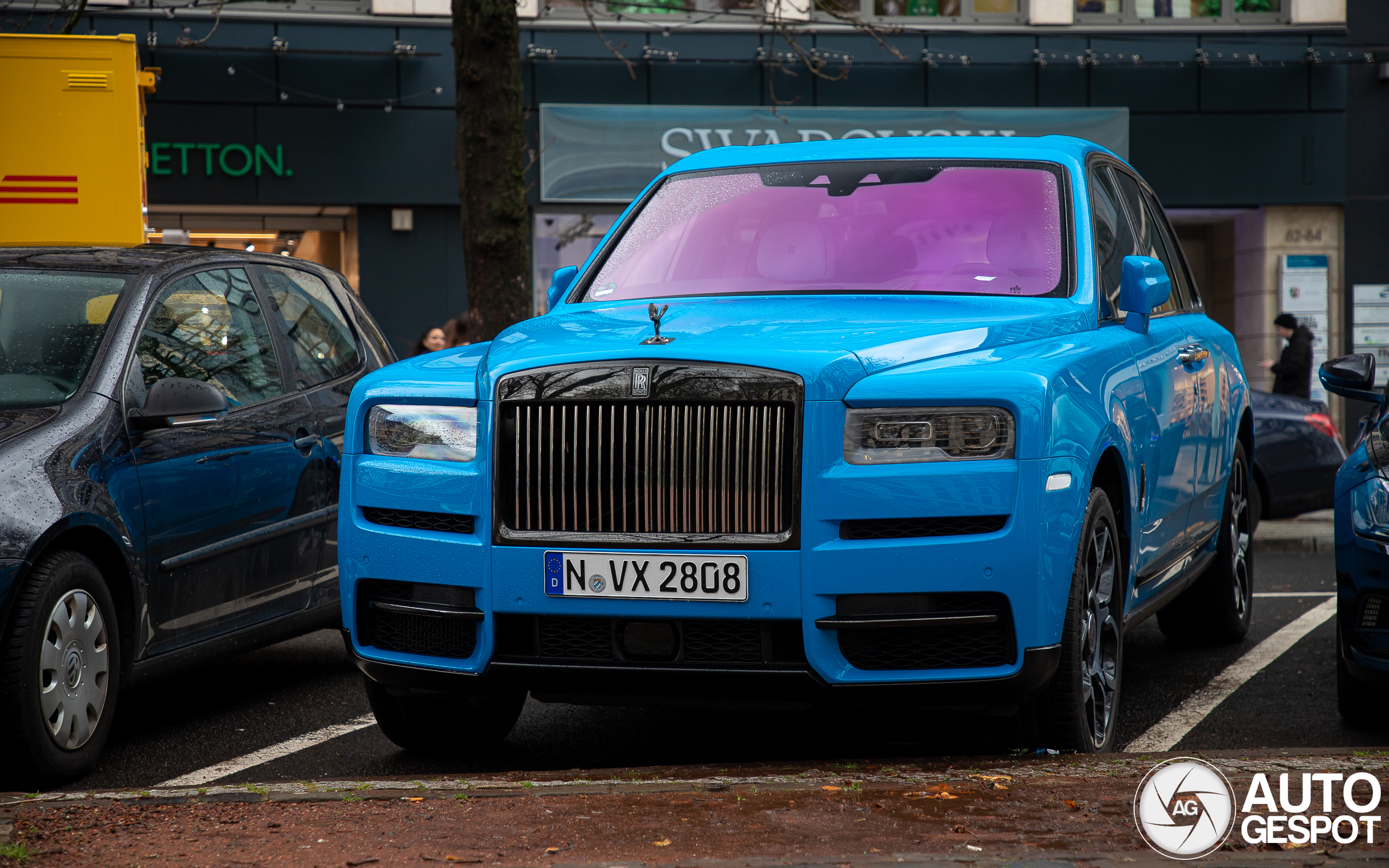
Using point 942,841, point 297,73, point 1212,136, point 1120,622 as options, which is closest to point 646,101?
point 297,73

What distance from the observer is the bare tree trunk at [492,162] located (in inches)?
381

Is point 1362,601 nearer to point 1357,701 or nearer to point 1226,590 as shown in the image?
point 1357,701

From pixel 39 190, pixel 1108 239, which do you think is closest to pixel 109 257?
pixel 1108 239

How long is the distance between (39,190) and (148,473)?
5.09 meters

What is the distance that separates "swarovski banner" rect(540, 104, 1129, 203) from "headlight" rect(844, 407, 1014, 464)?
13.7 m

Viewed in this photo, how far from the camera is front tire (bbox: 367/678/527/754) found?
4.90 meters

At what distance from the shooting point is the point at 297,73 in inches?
664

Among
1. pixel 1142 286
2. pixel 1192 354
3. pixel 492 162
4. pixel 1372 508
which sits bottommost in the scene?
pixel 1372 508

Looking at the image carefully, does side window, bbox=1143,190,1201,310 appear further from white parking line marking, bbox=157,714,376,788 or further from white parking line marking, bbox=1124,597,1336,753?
white parking line marking, bbox=157,714,376,788

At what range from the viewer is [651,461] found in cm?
405

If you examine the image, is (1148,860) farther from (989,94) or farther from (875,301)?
(989,94)

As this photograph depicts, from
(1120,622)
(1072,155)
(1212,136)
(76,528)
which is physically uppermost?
(1212,136)

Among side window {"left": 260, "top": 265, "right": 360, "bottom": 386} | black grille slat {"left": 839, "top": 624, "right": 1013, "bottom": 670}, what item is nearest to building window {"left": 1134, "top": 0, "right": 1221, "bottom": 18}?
side window {"left": 260, "top": 265, "right": 360, "bottom": 386}

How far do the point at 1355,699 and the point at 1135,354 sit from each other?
5.00ft
